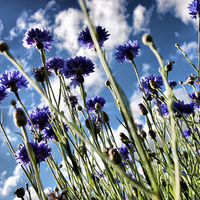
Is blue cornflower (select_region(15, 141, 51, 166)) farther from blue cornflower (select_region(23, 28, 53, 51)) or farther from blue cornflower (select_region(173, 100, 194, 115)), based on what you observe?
blue cornflower (select_region(173, 100, 194, 115))

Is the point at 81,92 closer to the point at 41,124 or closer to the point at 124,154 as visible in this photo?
the point at 41,124

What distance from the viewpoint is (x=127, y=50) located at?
1.34 m

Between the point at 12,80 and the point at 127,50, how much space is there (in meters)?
0.77

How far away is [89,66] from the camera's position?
1137mm

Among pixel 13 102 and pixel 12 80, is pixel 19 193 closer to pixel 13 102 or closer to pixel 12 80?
pixel 13 102

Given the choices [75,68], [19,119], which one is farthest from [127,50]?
[19,119]

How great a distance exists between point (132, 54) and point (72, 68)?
0.45 meters

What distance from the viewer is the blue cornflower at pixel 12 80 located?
49.3 inches

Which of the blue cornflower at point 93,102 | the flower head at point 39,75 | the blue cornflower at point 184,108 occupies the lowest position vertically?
the blue cornflower at point 184,108

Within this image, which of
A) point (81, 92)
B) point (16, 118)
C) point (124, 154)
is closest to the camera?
point (16, 118)

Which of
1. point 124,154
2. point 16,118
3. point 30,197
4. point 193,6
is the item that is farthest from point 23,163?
point 193,6

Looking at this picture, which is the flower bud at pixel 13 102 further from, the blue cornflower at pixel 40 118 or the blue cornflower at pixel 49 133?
the blue cornflower at pixel 49 133

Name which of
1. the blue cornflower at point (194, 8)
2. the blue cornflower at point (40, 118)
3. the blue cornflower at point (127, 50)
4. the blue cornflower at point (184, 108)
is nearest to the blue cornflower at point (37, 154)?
the blue cornflower at point (40, 118)

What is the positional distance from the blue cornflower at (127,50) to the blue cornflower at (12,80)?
26.1 inches
